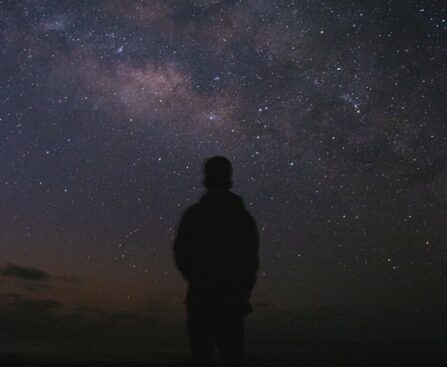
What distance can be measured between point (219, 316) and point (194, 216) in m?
0.69

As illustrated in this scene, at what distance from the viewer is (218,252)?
135 inches

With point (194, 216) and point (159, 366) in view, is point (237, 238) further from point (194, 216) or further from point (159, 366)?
point (159, 366)

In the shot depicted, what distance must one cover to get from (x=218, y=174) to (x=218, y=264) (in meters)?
0.62

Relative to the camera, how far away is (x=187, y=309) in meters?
3.38

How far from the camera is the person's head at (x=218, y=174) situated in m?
3.53

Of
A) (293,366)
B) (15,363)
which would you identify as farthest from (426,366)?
(15,363)

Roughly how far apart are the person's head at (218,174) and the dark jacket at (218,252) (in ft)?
0.17

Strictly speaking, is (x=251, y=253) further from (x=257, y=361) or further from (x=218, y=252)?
(x=257, y=361)

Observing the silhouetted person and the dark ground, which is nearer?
the silhouetted person

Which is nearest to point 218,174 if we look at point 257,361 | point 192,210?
point 192,210

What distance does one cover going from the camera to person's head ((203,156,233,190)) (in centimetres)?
353

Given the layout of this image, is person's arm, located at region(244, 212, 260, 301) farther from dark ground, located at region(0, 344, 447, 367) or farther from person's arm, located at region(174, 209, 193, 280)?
dark ground, located at region(0, 344, 447, 367)

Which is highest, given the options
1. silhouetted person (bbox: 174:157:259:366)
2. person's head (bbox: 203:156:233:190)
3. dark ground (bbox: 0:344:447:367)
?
person's head (bbox: 203:156:233:190)

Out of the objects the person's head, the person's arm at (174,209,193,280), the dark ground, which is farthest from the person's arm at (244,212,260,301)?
the dark ground
